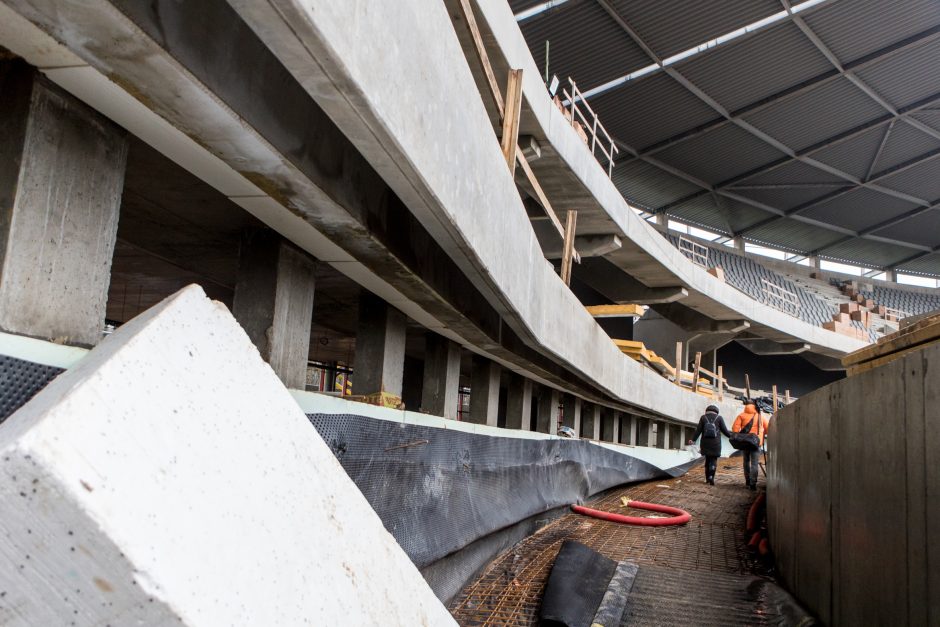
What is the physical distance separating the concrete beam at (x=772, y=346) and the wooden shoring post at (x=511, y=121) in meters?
33.4

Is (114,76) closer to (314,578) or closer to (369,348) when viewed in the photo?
(314,578)

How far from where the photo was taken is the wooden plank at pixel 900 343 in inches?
162

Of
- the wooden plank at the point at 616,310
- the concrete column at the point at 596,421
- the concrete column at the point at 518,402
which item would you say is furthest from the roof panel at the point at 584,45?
the concrete column at the point at 518,402

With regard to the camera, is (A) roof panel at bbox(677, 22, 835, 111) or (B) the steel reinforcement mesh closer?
(B) the steel reinforcement mesh

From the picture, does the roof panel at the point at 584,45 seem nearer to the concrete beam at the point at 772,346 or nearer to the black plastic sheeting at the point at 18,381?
the concrete beam at the point at 772,346

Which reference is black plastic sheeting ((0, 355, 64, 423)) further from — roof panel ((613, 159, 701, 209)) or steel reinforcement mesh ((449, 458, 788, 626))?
roof panel ((613, 159, 701, 209))

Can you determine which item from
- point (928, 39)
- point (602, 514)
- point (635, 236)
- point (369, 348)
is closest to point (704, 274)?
point (635, 236)

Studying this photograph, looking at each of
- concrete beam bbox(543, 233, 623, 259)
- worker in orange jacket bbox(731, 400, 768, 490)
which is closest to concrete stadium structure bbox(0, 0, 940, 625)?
worker in orange jacket bbox(731, 400, 768, 490)

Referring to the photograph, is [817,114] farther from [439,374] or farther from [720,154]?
[439,374]

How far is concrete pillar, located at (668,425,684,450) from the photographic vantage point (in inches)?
1090

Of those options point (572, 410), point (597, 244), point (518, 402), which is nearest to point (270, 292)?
point (518, 402)

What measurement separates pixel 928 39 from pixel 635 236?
15.5 meters

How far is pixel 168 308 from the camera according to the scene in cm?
212

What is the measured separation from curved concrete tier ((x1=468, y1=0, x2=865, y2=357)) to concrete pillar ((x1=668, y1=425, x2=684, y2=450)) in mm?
4975
